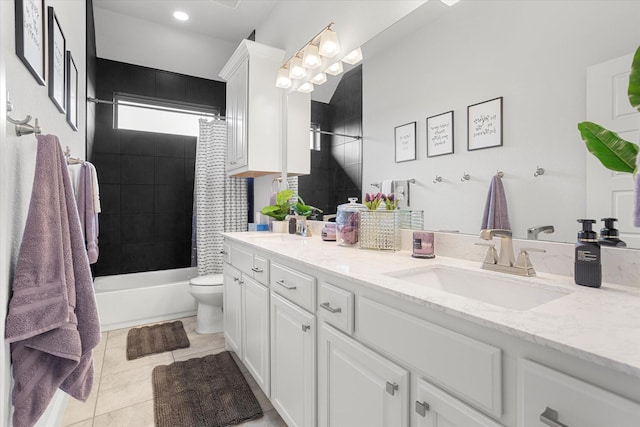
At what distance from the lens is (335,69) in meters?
2.11

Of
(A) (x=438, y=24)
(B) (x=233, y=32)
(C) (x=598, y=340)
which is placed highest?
(B) (x=233, y=32)

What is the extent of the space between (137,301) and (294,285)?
220 cm

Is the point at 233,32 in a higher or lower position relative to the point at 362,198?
higher

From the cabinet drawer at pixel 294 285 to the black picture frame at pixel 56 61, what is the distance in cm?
128

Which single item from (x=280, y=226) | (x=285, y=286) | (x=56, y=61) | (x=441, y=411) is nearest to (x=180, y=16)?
(x=56, y=61)

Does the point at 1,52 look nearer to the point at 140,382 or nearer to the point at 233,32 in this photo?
the point at 140,382

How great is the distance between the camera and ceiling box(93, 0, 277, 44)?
289cm

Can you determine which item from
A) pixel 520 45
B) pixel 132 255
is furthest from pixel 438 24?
pixel 132 255

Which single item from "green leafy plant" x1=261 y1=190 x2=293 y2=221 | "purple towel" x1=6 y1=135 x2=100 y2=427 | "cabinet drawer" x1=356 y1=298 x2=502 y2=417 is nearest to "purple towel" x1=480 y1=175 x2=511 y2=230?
"cabinet drawer" x1=356 y1=298 x2=502 y2=417

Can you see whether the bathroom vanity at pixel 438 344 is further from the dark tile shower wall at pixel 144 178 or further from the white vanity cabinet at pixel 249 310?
Result: the dark tile shower wall at pixel 144 178

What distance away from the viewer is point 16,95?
96cm

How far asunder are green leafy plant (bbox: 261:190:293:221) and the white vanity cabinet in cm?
57

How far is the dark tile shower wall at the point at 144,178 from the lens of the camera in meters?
3.21

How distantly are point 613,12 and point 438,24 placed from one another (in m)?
0.65
